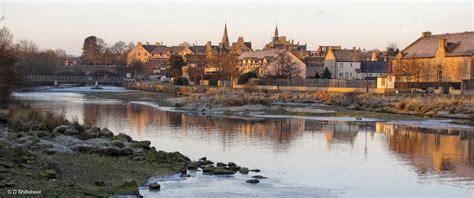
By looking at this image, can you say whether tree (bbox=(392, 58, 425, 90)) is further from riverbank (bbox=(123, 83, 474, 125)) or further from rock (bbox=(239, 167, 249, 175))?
rock (bbox=(239, 167, 249, 175))

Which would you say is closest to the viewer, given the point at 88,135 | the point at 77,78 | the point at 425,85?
the point at 88,135

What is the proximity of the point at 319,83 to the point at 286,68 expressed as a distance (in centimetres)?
1705

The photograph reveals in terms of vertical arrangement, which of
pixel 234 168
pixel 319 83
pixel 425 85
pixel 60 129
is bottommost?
pixel 234 168

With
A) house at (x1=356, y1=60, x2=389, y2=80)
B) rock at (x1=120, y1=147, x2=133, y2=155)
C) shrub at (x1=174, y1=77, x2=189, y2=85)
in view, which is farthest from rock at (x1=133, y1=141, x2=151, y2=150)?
shrub at (x1=174, y1=77, x2=189, y2=85)

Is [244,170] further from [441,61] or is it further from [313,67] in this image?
[313,67]

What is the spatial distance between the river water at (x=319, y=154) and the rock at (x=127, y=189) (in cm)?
53

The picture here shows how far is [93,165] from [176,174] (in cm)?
283

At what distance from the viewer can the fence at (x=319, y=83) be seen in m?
81.4

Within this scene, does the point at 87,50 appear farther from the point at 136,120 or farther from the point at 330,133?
the point at 330,133

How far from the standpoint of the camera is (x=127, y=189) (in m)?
18.2

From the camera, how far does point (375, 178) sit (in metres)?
23.1

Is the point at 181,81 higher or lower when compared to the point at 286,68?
lower

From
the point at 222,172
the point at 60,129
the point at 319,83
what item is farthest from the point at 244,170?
the point at 319,83

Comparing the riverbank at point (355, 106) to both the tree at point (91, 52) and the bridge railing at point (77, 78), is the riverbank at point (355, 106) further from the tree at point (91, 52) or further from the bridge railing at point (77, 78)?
the tree at point (91, 52)
